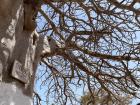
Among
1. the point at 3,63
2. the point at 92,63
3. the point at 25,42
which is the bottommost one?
the point at 3,63

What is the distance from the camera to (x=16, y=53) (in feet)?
10.4

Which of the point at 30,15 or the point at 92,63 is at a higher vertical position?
the point at 92,63

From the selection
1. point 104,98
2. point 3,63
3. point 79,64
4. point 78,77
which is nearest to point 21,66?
point 3,63

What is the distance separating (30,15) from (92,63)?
7.45 feet

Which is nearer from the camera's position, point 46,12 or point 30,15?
point 30,15

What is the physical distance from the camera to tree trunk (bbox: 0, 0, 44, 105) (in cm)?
300

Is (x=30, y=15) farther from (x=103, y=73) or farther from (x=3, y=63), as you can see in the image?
(x=103, y=73)

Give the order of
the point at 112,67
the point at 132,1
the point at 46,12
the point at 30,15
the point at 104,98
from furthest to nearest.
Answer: the point at 104,98 < the point at 112,67 < the point at 46,12 < the point at 132,1 < the point at 30,15

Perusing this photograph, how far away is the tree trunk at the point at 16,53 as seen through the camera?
3004mm

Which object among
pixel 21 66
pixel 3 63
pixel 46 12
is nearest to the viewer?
pixel 3 63

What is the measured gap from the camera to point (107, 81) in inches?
228

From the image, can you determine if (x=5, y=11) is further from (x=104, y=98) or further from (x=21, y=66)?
(x=104, y=98)

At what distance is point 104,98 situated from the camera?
6.20 metres

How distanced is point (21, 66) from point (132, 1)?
5.64 ft
